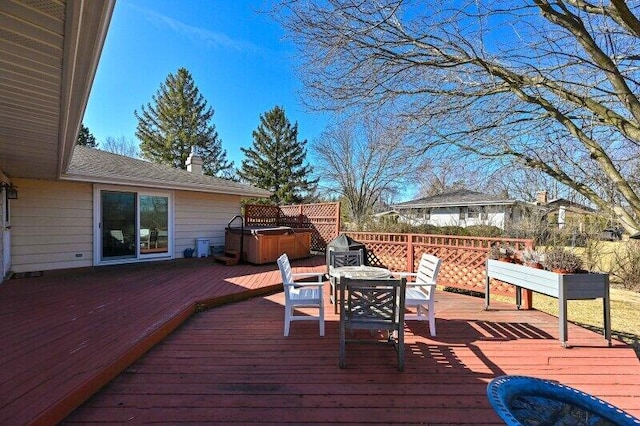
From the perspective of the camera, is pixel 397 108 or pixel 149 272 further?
pixel 149 272

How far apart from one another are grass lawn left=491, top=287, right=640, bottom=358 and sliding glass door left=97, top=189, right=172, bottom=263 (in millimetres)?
7836

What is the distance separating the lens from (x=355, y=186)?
72.9ft

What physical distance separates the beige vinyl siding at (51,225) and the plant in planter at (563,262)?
8.38 metres

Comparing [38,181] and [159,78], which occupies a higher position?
[159,78]

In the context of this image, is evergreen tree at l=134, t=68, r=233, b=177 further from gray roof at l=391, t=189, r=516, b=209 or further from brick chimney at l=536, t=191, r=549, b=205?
brick chimney at l=536, t=191, r=549, b=205

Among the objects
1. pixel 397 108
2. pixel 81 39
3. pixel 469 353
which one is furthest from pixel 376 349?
pixel 397 108

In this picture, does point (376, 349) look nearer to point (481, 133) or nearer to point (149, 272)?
point (481, 133)

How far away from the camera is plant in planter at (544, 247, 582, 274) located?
3.50 m

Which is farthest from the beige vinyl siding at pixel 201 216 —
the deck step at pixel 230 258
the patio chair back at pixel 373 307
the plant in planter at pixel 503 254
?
the plant in planter at pixel 503 254

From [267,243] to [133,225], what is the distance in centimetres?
322

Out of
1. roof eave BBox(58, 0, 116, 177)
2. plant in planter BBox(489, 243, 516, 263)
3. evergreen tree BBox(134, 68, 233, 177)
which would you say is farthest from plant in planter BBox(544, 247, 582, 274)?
evergreen tree BBox(134, 68, 233, 177)

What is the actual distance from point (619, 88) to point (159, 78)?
2542 cm

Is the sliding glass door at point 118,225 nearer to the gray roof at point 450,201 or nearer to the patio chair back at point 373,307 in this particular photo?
the patio chair back at point 373,307

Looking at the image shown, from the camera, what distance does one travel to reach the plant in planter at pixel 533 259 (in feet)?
12.7
